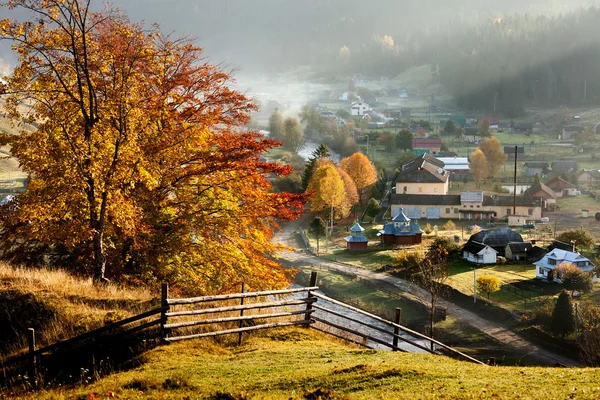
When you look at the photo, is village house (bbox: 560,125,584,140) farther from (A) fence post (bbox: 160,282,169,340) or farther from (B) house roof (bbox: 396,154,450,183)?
(A) fence post (bbox: 160,282,169,340)

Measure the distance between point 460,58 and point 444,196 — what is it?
408 feet

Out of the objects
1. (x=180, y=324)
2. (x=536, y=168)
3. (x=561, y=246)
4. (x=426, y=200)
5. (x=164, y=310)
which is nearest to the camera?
(x=164, y=310)

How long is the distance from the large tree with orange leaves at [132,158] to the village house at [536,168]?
73.1 m

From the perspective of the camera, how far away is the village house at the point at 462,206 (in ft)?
204

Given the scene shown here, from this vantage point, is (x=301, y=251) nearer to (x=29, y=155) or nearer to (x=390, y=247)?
(x=390, y=247)

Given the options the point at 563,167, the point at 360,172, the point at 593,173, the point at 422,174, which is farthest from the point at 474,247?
the point at 563,167

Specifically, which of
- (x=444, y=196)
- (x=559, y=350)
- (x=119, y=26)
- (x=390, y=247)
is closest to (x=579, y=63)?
(x=444, y=196)

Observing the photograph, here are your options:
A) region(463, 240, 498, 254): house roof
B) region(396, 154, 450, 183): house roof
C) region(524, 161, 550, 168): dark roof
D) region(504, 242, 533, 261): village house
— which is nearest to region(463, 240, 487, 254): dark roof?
region(463, 240, 498, 254): house roof

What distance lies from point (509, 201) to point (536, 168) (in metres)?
25.8

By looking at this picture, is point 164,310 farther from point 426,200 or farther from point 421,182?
point 421,182

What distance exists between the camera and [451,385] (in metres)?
9.48

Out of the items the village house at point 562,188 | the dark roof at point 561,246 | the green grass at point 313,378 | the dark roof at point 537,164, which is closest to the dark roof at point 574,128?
the dark roof at point 537,164

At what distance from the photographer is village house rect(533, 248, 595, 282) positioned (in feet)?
126

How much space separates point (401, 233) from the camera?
50.5 meters
